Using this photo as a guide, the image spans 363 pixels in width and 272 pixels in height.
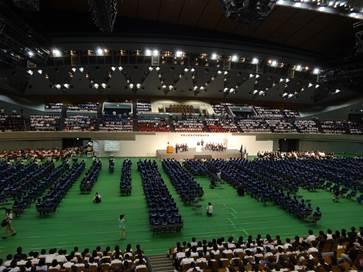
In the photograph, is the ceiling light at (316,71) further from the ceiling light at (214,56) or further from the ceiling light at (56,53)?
the ceiling light at (56,53)

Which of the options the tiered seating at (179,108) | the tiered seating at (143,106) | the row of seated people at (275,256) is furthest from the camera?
the tiered seating at (179,108)

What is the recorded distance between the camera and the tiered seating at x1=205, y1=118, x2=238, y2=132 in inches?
1601

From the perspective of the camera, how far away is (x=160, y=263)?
35.6 ft

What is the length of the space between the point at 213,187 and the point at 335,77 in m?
25.6

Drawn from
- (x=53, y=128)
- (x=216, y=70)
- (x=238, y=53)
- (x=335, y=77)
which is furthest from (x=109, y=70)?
(x=335, y=77)

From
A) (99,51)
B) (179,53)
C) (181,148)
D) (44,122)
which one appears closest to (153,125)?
(181,148)

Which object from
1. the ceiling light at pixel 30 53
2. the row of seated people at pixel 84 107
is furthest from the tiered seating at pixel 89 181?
the row of seated people at pixel 84 107

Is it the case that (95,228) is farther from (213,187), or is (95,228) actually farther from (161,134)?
(161,134)

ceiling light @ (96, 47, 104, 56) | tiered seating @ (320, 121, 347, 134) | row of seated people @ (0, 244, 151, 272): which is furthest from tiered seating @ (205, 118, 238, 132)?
row of seated people @ (0, 244, 151, 272)

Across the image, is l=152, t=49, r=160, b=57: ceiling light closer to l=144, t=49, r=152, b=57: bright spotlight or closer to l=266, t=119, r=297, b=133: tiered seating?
l=144, t=49, r=152, b=57: bright spotlight

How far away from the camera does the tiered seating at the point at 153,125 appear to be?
38.8 m

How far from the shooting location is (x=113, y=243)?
13125 mm

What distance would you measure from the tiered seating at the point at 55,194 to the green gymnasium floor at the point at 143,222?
0.42 metres

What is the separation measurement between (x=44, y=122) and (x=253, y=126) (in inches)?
1090
